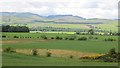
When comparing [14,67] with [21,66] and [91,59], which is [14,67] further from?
[91,59]

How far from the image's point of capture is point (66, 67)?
94.1 ft

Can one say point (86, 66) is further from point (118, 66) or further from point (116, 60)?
point (116, 60)

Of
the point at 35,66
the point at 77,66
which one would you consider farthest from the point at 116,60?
the point at 35,66

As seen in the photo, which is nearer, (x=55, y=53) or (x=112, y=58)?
(x=112, y=58)

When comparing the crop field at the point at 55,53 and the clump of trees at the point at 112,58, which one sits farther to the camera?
the clump of trees at the point at 112,58

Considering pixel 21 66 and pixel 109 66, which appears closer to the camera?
pixel 21 66

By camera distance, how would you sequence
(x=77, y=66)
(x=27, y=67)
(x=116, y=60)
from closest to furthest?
(x=27, y=67) < (x=77, y=66) < (x=116, y=60)

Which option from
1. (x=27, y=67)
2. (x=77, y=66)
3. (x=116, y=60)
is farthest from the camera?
(x=116, y=60)

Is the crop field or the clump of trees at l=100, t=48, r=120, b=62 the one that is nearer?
the crop field

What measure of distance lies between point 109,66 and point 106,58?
6.42 m

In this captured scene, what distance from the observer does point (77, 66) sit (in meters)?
29.6

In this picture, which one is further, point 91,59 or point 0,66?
point 91,59

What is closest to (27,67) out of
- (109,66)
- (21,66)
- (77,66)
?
(21,66)

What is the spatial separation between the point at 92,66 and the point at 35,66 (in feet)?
18.3
